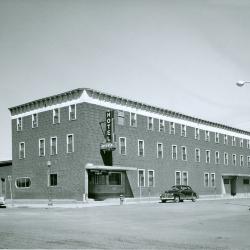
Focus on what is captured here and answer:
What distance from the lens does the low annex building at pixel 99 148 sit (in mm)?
43812

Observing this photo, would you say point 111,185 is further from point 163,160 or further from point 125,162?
point 163,160

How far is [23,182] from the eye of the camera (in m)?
50.1

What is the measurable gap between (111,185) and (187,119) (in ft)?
63.3

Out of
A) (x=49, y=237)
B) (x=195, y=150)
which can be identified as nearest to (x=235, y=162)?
(x=195, y=150)

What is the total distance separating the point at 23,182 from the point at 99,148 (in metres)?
11.5

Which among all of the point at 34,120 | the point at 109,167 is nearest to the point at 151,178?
the point at 109,167

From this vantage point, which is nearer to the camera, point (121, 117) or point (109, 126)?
point (109, 126)

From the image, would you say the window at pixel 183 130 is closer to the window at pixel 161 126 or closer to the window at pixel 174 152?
the window at pixel 174 152

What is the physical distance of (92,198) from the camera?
43.6 meters

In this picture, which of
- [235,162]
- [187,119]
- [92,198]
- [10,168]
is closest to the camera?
[92,198]

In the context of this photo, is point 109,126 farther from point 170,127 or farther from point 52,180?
point 170,127

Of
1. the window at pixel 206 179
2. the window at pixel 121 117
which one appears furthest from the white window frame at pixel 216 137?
the window at pixel 121 117

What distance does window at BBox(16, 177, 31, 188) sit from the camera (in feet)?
162

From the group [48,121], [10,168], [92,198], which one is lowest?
[92,198]
